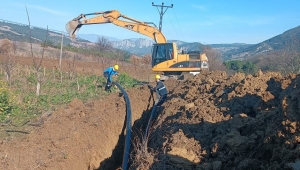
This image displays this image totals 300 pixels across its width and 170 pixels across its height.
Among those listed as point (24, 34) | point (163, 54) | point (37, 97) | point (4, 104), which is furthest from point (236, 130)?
point (24, 34)

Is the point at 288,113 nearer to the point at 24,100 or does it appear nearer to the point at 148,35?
the point at 24,100

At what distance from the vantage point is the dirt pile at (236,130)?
183 inches

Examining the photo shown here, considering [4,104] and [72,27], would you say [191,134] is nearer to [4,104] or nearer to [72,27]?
[4,104]

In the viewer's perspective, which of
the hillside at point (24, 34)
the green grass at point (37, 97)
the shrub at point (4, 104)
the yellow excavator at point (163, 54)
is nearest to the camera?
the shrub at point (4, 104)

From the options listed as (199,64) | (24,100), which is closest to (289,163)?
(24,100)

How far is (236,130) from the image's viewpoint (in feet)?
20.0

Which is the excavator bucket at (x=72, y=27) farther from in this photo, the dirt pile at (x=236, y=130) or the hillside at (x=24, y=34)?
the dirt pile at (x=236, y=130)

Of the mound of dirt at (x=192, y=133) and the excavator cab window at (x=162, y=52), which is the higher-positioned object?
the excavator cab window at (x=162, y=52)

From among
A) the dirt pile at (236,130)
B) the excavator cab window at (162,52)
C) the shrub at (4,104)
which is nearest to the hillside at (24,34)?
the excavator cab window at (162,52)

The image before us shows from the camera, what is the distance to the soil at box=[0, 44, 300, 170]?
4941 mm

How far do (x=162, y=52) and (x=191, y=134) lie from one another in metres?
10.9

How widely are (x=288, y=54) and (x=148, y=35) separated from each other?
31.7 feet

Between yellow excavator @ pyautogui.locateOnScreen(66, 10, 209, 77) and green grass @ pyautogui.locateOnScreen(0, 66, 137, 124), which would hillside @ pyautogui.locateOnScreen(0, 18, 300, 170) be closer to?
green grass @ pyautogui.locateOnScreen(0, 66, 137, 124)

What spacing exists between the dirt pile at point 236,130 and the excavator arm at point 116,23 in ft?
28.5
